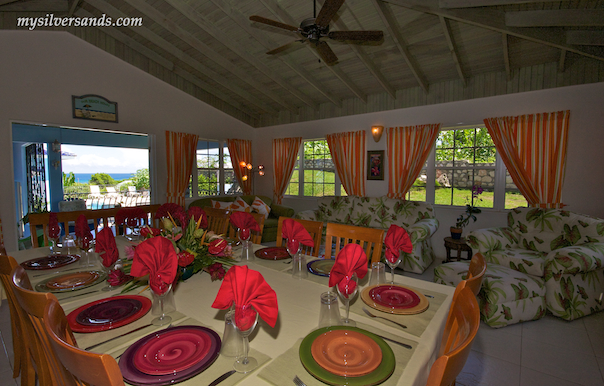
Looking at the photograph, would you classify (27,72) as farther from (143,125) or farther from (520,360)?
(520,360)

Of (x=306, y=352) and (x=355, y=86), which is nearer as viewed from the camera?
(x=306, y=352)

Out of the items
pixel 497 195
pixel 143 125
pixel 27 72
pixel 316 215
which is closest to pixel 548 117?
pixel 497 195

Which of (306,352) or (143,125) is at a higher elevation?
(143,125)

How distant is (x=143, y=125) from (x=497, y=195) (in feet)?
18.6

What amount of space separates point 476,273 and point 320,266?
800 millimetres

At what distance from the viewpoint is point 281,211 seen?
18.5ft

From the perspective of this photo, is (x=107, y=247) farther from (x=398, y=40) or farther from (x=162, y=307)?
(x=398, y=40)

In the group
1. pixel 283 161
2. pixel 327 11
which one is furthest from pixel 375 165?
pixel 327 11

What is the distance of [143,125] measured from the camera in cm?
471

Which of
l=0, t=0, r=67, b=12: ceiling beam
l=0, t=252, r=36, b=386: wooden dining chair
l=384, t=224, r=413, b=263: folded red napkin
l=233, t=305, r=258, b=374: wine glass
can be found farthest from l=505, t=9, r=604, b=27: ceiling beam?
l=0, t=0, r=67, b=12: ceiling beam

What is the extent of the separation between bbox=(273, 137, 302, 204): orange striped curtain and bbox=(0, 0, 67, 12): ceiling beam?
12.6 ft

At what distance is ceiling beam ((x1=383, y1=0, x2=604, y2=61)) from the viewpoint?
280cm

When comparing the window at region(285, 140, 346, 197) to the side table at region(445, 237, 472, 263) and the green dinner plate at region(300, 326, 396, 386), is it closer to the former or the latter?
the side table at region(445, 237, 472, 263)

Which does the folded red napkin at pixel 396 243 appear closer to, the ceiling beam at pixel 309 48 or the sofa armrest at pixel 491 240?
the sofa armrest at pixel 491 240
